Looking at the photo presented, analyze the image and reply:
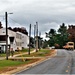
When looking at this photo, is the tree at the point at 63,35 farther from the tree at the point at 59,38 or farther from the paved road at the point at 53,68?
the paved road at the point at 53,68

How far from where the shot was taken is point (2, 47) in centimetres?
9269

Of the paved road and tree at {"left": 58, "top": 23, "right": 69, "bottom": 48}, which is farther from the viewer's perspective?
tree at {"left": 58, "top": 23, "right": 69, "bottom": 48}

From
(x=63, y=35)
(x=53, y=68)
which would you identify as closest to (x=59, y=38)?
(x=63, y=35)

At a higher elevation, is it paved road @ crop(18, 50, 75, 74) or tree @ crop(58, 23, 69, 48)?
tree @ crop(58, 23, 69, 48)

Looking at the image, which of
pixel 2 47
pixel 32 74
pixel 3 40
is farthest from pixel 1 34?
pixel 32 74

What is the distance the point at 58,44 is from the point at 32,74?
463 feet

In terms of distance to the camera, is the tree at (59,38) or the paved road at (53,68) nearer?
the paved road at (53,68)

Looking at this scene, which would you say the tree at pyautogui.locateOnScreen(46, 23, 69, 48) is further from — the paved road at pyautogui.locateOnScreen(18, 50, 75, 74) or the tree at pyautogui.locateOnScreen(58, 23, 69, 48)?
the paved road at pyautogui.locateOnScreen(18, 50, 75, 74)

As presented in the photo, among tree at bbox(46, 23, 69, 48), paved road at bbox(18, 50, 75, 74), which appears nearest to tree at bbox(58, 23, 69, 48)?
tree at bbox(46, 23, 69, 48)

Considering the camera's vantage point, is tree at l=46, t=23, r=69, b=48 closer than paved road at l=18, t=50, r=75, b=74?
No

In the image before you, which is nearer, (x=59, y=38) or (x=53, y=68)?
(x=53, y=68)

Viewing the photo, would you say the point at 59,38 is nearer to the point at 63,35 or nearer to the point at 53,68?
the point at 63,35

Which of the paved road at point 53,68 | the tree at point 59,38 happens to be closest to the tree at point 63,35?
the tree at point 59,38

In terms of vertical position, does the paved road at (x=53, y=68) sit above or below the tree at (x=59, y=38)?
below
